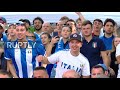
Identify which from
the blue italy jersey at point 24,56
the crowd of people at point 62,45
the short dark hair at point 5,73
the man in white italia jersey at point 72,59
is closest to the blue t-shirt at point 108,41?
the crowd of people at point 62,45

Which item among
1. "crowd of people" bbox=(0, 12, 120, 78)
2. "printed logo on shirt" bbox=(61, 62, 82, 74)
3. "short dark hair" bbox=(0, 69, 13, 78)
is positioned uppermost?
"crowd of people" bbox=(0, 12, 120, 78)

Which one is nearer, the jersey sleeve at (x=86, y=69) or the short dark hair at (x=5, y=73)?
the short dark hair at (x=5, y=73)

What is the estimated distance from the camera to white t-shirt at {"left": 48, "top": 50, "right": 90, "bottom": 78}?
21.6m

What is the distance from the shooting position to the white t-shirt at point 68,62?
21.6 meters

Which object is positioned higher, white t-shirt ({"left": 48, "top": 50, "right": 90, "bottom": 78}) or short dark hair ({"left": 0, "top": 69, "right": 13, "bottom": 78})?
white t-shirt ({"left": 48, "top": 50, "right": 90, "bottom": 78})

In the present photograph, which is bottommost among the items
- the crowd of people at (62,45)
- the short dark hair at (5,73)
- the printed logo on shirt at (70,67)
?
the short dark hair at (5,73)

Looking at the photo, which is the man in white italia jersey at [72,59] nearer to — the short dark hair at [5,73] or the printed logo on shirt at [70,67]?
the printed logo on shirt at [70,67]

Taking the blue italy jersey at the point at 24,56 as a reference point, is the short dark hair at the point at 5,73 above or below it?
below

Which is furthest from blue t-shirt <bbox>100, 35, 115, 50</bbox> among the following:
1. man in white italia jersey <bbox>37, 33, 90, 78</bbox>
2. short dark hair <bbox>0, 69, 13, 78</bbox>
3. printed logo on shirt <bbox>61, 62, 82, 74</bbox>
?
short dark hair <bbox>0, 69, 13, 78</bbox>

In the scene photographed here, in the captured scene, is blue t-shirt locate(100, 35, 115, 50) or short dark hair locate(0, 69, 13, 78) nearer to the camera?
short dark hair locate(0, 69, 13, 78)

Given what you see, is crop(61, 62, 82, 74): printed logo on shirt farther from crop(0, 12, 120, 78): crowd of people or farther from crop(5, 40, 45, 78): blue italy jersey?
crop(5, 40, 45, 78): blue italy jersey

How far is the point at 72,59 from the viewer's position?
71.1 ft
